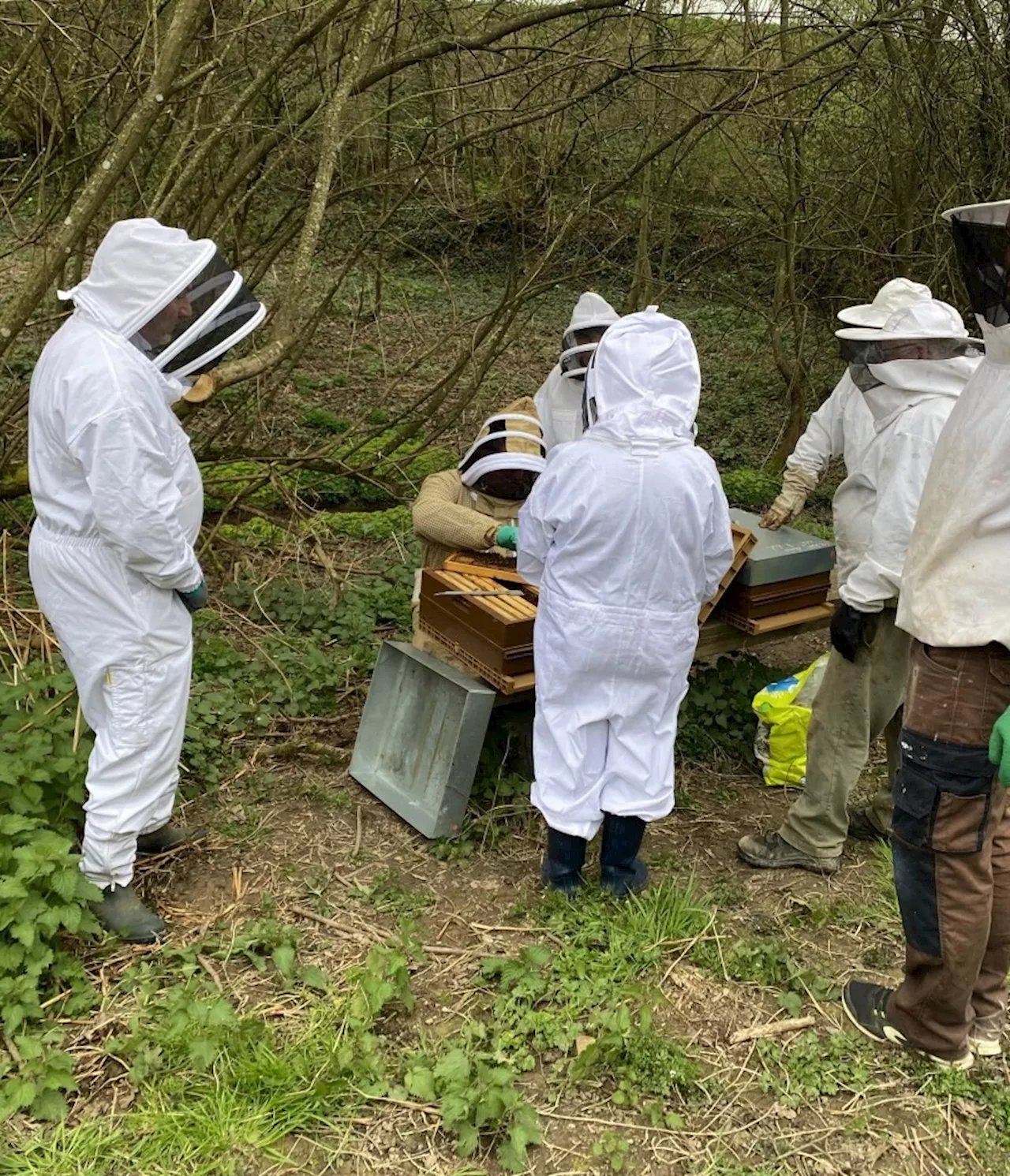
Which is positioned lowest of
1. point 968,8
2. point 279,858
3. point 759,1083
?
point 279,858

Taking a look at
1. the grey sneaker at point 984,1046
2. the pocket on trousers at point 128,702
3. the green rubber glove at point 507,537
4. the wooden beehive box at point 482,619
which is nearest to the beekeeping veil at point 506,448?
the green rubber glove at point 507,537

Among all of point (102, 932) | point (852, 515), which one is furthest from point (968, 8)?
point (102, 932)

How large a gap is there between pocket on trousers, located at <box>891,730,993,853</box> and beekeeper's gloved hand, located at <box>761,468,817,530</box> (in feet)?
5.34

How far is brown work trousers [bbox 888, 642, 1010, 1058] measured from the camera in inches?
92.1

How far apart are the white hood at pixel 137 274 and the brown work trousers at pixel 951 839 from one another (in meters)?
2.16

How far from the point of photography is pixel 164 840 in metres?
3.42

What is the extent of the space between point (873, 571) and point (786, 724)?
3.26 ft

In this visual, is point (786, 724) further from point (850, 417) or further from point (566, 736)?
point (566, 736)

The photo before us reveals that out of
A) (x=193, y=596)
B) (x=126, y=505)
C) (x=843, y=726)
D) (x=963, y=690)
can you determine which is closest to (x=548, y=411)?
(x=843, y=726)

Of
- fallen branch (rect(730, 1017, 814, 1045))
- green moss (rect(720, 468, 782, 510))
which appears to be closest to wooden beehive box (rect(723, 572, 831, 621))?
fallen branch (rect(730, 1017, 814, 1045))

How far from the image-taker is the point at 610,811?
3.13 m

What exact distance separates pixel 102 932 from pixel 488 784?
4.71 feet

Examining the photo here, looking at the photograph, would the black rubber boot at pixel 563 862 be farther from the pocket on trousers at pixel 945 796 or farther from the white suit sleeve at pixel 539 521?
the pocket on trousers at pixel 945 796

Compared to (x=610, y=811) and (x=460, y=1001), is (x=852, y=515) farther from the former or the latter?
(x=460, y=1001)
